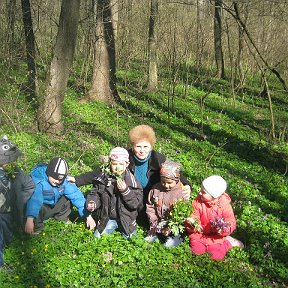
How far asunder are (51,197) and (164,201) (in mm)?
1419

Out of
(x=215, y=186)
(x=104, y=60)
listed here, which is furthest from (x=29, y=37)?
(x=215, y=186)

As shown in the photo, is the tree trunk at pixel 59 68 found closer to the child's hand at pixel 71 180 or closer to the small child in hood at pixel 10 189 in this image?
the child's hand at pixel 71 180

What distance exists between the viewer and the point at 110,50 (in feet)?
43.1

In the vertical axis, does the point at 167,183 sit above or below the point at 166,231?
above

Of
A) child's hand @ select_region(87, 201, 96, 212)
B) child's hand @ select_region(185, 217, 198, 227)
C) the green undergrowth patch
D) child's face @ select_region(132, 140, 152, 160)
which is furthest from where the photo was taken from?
Answer: child's face @ select_region(132, 140, 152, 160)

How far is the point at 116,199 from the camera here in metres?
5.14

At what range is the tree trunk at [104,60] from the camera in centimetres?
1277

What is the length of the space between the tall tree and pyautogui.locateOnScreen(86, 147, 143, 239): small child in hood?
27.1 feet

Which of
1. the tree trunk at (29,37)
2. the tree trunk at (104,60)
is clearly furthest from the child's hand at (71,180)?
the tree trunk at (104,60)

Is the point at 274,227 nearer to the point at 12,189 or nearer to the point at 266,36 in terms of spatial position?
the point at 12,189

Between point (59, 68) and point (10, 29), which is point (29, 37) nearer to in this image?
point (10, 29)

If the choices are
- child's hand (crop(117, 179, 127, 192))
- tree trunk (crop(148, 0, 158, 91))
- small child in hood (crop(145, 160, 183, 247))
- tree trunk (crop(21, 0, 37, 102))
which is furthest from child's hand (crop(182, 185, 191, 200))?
tree trunk (crop(148, 0, 158, 91))

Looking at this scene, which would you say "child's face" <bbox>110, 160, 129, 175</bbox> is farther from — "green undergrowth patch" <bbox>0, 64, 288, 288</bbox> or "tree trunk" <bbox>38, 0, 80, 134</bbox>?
"tree trunk" <bbox>38, 0, 80, 134</bbox>

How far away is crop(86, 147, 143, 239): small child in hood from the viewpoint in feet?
16.4
